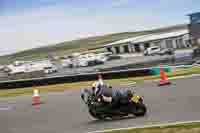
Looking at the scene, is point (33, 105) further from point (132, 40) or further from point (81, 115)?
point (132, 40)

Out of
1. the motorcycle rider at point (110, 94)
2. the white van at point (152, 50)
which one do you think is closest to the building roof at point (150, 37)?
the white van at point (152, 50)

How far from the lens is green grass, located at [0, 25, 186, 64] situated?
5834 cm

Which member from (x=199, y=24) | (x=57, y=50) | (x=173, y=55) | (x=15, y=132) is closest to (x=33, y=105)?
(x=15, y=132)

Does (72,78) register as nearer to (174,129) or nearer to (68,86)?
(68,86)

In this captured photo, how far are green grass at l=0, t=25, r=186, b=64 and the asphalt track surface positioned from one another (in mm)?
39114

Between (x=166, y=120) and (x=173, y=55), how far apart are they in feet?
110

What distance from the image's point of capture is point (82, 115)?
48.8 ft

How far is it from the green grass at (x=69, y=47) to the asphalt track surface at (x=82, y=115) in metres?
39.1

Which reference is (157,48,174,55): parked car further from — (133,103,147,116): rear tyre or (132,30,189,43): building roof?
(133,103,147,116): rear tyre

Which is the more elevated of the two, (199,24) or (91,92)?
(199,24)

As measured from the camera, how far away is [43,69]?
48.0 metres

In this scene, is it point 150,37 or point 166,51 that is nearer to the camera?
point 166,51

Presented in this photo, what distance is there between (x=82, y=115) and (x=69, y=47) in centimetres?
5144

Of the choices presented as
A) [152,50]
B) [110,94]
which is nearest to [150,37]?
[152,50]
